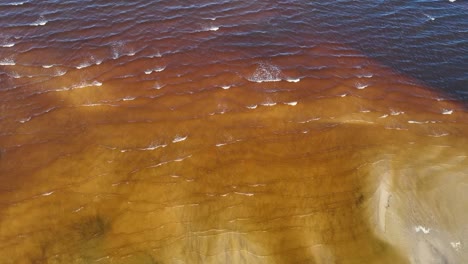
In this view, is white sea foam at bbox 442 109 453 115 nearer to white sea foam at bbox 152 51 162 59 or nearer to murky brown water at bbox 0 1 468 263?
murky brown water at bbox 0 1 468 263

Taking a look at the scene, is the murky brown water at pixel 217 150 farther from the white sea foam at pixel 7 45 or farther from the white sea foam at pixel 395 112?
the white sea foam at pixel 7 45

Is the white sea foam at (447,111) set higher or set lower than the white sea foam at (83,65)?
lower

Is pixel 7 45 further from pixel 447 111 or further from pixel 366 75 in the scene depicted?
pixel 447 111

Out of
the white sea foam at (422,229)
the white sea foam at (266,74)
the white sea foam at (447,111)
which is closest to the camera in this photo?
the white sea foam at (422,229)

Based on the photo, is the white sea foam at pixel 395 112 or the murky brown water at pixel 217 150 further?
the white sea foam at pixel 395 112

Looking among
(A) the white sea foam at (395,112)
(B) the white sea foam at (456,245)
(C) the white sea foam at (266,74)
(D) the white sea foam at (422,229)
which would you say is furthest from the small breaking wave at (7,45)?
(B) the white sea foam at (456,245)

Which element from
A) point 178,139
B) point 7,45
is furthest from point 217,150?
point 7,45

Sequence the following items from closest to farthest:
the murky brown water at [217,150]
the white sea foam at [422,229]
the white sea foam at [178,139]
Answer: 1. the murky brown water at [217,150]
2. the white sea foam at [422,229]
3. the white sea foam at [178,139]
